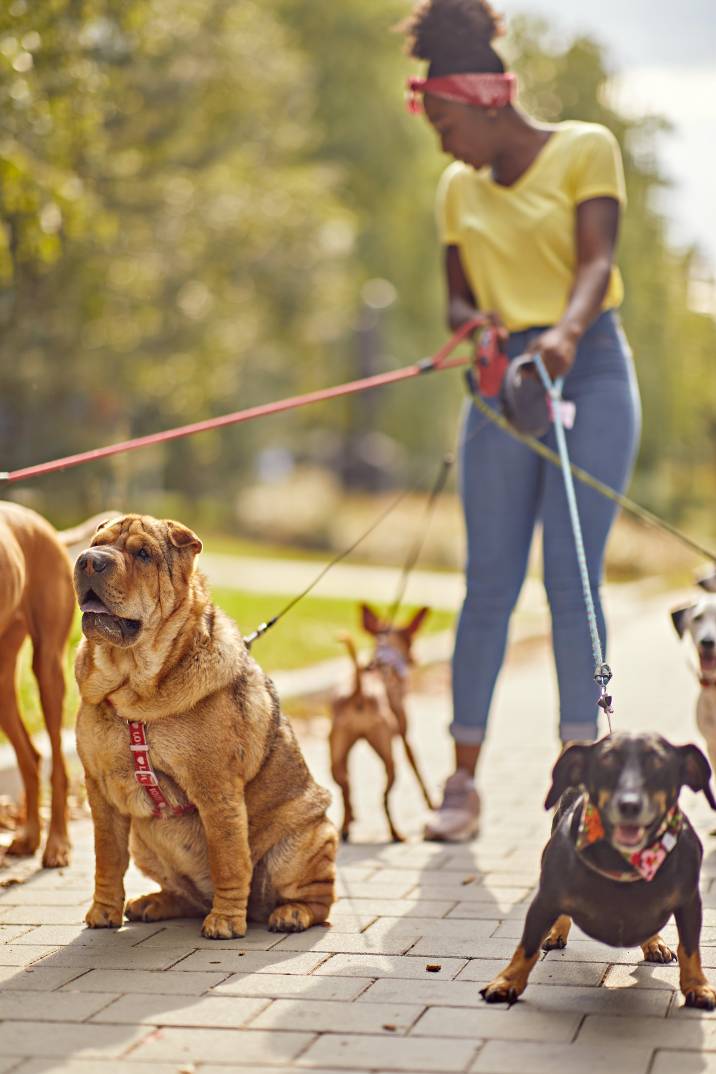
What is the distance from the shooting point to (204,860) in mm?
4199

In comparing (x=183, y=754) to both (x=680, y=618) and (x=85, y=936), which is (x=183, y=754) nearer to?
(x=85, y=936)

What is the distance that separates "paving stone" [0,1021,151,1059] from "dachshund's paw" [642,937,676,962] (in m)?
1.34

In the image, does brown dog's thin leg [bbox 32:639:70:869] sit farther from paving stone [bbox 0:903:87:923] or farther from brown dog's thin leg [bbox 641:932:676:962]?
brown dog's thin leg [bbox 641:932:676:962]

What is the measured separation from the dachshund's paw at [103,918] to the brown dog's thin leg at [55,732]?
0.89 m

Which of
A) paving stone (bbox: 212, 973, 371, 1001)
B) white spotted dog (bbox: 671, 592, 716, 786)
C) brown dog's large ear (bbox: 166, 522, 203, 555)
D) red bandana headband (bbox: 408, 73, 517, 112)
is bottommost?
paving stone (bbox: 212, 973, 371, 1001)

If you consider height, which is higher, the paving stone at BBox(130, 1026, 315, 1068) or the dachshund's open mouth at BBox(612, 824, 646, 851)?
the dachshund's open mouth at BBox(612, 824, 646, 851)

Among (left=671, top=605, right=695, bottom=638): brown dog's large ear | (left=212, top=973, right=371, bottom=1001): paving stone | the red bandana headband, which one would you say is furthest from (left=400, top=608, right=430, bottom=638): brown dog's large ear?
(left=212, top=973, right=371, bottom=1001): paving stone

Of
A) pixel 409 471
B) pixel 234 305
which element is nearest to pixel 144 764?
pixel 234 305

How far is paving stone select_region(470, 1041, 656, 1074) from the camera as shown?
9.90ft

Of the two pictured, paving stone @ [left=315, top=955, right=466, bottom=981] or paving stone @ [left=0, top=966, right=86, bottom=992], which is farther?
paving stone @ [left=315, top=955, right=466, bottom=981]

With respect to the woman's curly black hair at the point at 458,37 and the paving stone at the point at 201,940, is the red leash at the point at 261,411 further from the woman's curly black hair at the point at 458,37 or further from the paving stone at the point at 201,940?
the paving stone at the point at 201,940

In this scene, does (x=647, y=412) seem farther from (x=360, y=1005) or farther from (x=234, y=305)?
(x=360, y=1005)

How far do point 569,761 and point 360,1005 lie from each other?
2.47 ft

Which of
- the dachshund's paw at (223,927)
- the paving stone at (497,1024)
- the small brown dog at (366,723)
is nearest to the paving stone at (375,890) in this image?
the dachshund's paw at (223,927)
